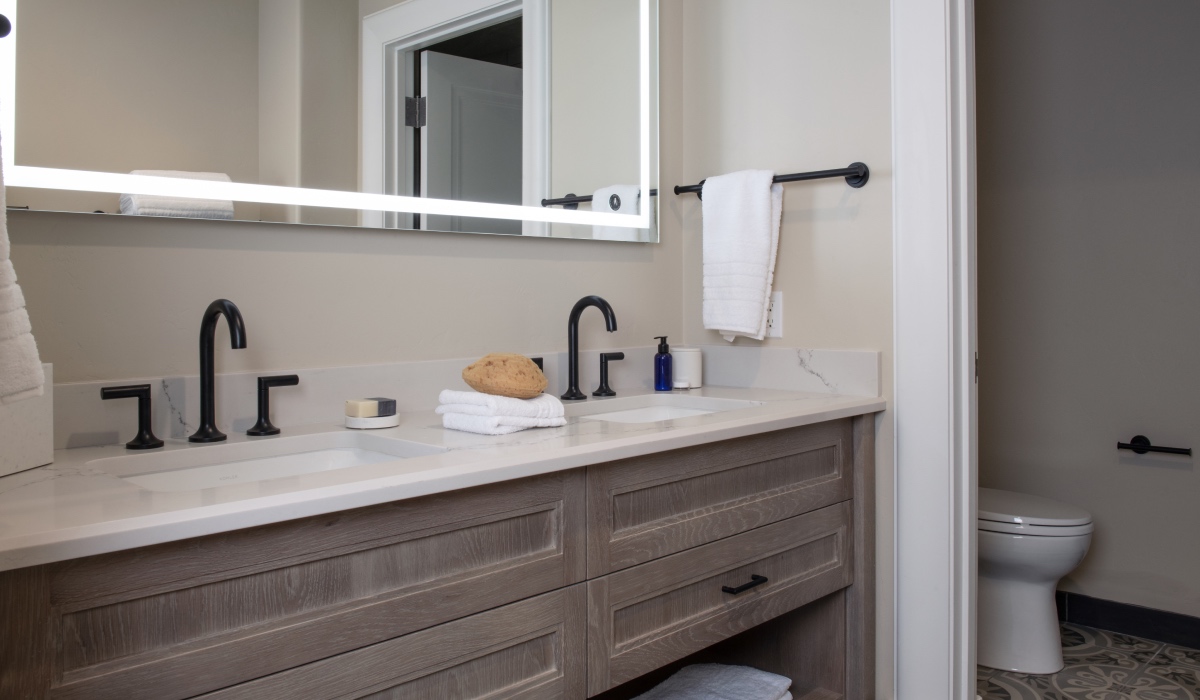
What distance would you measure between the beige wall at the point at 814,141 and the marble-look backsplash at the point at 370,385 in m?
0.05

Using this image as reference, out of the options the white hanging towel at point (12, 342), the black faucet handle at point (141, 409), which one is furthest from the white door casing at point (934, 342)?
the white hanging towel at point (12, 342)

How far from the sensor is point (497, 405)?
1.36 m

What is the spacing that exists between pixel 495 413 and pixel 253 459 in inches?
14.8

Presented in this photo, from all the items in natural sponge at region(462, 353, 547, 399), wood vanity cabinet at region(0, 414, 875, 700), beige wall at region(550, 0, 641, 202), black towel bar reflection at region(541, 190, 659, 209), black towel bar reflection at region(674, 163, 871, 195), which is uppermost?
beige wall at region(550, 0, 641, 202)

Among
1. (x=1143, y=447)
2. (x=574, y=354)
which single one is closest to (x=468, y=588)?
(x=574, y=354)

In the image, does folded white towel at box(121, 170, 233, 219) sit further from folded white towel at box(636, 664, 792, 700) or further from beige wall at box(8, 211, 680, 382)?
folded white towel at box(636, 664, 792, 700)

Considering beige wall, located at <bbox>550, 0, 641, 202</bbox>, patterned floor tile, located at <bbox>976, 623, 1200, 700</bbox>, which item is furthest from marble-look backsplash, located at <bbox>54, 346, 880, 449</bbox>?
patterned floor tile, located at <bbox>976, 623, 1200, 700</bbox>

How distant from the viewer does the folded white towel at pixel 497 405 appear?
4.48 ft

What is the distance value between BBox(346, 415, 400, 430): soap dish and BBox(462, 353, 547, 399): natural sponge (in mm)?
149

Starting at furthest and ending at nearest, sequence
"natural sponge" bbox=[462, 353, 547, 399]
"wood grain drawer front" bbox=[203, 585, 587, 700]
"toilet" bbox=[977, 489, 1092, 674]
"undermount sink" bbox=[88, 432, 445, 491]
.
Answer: "toilet" bbox=[977, 489, 1092, 674], "natural sponge" bbox=[462, 353, 547, 399], "undermount sink" bbox=[88, 432, 445, 491], "wood grain drawer front" bbox=[203, 585, 587, 700]

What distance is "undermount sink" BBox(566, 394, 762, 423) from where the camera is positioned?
1826 millimetres

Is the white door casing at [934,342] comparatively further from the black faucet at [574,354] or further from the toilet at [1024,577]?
the black faucet at [574,354]

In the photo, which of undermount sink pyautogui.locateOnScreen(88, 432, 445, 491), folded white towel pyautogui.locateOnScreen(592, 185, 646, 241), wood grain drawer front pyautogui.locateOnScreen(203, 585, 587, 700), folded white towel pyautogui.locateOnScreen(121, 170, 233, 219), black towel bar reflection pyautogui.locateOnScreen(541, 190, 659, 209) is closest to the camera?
wood grain drawer front pyautogui.locateOnScreen(203, 585, 587, 700)

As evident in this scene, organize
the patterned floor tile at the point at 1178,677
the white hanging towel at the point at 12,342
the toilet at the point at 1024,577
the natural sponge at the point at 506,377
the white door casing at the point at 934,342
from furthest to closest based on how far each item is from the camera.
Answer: the toilet at the point at 1024,577 < the patterned floor tile at the point at 1178,677 < the white door casing at the point at 934,342 < the natural sponge at the point at 506,377 < the white hanging towel at the point at 12,342
